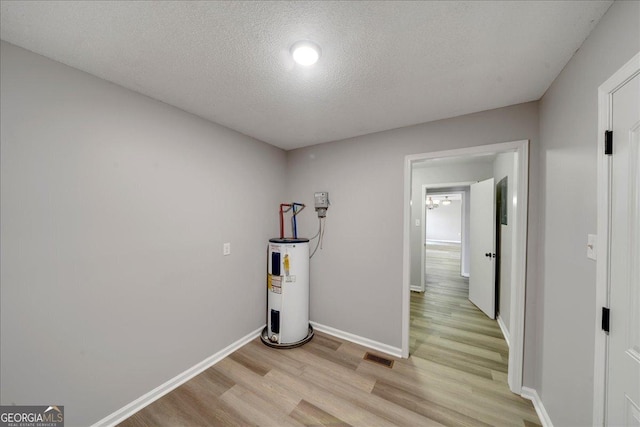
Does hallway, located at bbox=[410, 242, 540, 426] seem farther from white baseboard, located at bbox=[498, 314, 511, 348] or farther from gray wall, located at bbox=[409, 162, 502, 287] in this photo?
gray wall, located at bbox=[409, 162, 502, 287]

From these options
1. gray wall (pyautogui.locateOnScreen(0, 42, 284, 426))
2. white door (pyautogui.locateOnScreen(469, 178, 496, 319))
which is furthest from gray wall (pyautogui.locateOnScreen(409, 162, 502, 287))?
gray wall (pyautogui.locateOnScreen(0, 42, 284, 426))

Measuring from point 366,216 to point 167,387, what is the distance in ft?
7.79

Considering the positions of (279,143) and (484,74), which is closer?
(484,74)

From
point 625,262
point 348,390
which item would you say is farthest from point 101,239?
point 625,262

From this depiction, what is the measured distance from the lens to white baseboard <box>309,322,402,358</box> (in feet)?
7.63

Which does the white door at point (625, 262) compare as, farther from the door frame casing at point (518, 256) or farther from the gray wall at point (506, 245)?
the gray wall at point (506, 245)

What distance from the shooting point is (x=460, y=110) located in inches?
→ 74.9

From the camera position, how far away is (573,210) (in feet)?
4.02

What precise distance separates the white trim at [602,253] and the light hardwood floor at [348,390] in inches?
33.9

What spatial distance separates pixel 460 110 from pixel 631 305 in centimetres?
164

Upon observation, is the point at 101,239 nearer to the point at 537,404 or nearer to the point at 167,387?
the point at 167,387

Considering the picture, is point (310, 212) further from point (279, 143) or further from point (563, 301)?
point (563, 301)

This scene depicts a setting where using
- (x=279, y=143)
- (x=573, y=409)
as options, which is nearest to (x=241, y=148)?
(x=279, y=143)

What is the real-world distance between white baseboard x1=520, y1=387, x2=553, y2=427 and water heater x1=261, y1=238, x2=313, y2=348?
77.0 inches
